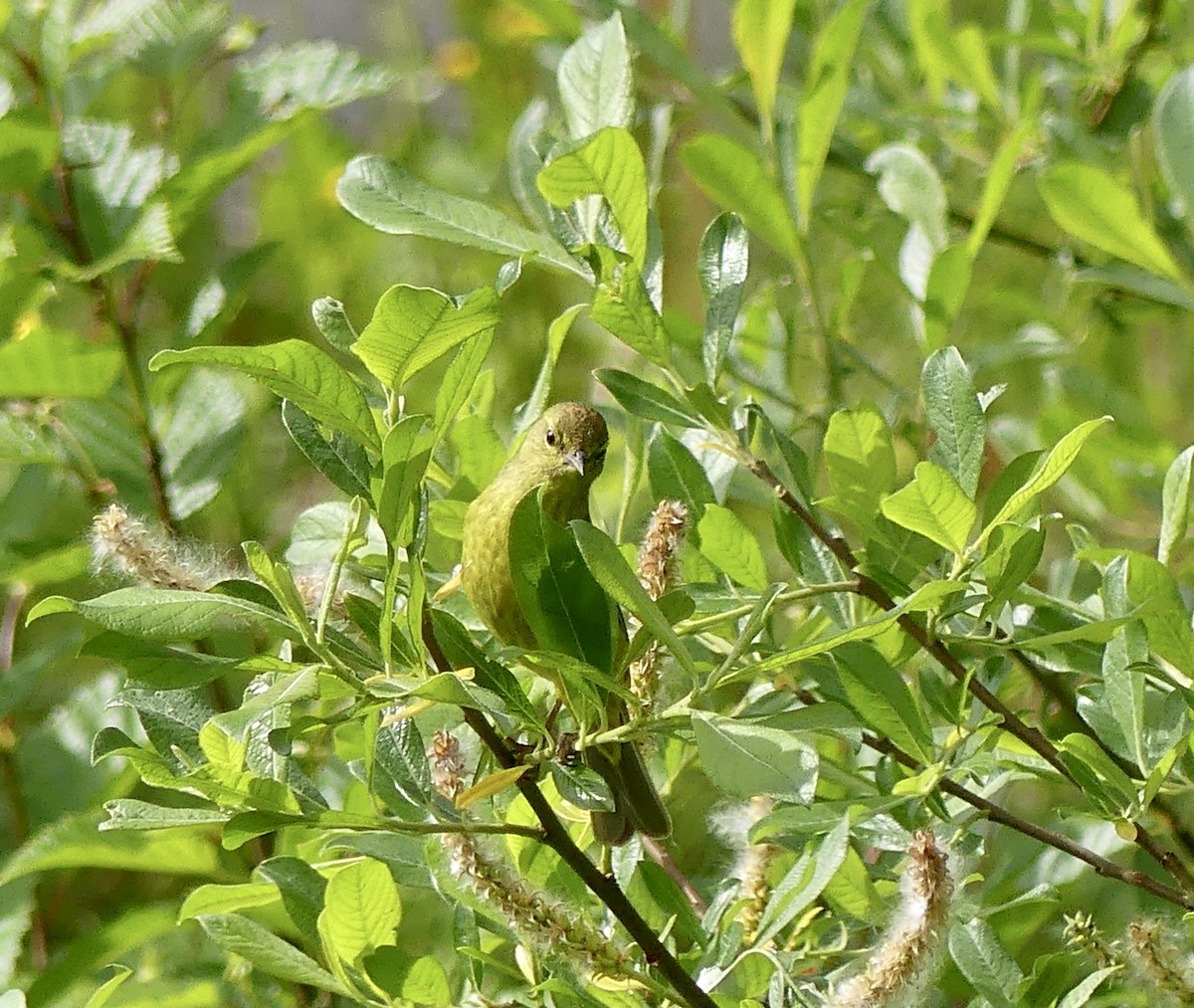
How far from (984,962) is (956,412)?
1.03 ft

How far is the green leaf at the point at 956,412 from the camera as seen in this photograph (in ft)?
2.86

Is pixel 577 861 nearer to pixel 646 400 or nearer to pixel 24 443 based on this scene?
pixel 646 400

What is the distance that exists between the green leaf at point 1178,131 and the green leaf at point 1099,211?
0.06m

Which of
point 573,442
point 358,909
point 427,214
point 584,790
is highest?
point 427,214

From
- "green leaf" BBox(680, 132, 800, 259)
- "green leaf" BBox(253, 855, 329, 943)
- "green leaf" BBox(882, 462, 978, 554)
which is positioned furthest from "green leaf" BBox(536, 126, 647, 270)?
"green leaf" BBox(253, 855, 329, 943)

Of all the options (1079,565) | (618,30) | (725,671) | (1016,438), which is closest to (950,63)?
(1016,438)

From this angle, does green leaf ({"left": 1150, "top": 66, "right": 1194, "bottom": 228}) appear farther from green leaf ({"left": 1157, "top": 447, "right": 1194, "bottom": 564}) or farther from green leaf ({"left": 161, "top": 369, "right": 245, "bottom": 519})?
green leaf ({"left": 161, "top": 369, "right": 245, "bottom": 519})

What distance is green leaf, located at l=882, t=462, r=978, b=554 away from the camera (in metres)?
0.80

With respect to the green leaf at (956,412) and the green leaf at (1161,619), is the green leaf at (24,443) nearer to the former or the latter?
the green leaf at (956,412)

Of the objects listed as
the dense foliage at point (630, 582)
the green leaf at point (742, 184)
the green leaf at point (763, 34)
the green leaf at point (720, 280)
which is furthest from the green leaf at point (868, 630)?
the green leaf at point (763, 34)

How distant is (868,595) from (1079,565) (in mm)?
556

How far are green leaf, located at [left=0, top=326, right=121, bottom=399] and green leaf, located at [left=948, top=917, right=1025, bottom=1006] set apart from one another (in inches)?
33.6

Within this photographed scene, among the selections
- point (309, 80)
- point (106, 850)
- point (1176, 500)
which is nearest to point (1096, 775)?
point (1176, 500)

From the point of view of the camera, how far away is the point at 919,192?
1.34 metres
